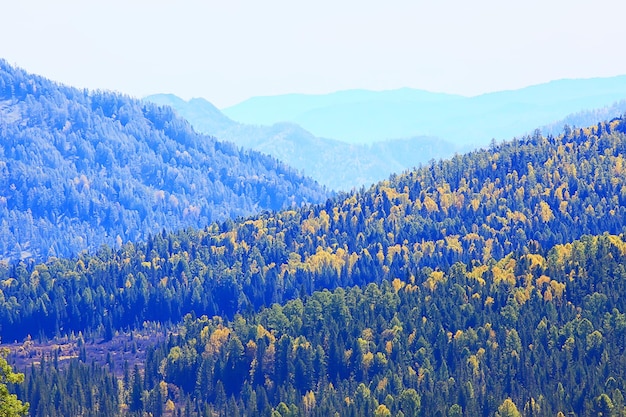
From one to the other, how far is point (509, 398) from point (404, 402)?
1533 centimetres

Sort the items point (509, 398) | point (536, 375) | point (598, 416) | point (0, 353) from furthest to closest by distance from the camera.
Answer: point (536, 375) < point (509, 398) < point (598, 416) < point (0, 353)

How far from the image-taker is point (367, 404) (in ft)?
613

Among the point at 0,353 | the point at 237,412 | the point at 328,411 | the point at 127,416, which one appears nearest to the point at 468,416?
the point at 328,411

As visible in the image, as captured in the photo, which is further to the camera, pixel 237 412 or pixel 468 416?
pixel 237 412

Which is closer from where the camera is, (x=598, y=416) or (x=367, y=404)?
(x=598, y=416)

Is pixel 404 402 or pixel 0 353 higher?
pixel 0 353

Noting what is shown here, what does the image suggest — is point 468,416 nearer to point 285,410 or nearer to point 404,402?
point 404,402

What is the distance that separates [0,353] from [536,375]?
119468 mm

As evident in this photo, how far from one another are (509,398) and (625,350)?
79.0 feet

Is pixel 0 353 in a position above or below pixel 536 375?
above

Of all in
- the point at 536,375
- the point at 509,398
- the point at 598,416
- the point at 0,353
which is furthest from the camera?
the point at 536,375

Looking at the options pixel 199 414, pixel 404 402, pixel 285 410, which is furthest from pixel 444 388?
pixel 199 414

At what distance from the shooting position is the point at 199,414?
196875 mm

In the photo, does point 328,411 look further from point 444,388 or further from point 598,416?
point 598,416
